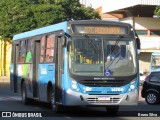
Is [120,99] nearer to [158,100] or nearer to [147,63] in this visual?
[158,100]

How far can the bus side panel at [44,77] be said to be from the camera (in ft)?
61.0

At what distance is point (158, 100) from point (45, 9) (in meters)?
29.5

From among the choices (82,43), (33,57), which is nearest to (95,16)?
(33,57)

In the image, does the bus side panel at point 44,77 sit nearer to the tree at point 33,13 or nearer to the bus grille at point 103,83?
the bus grille at point 103,83

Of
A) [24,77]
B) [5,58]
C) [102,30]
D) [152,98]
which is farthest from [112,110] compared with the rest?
[5,58]

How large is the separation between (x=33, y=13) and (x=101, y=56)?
37.6 meters

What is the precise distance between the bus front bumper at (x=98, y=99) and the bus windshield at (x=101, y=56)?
2.11 feet

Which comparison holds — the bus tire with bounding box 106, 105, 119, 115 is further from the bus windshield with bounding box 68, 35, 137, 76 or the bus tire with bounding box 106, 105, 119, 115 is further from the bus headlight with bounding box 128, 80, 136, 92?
the bus windshield with bounding box 68, 35, 137, 76

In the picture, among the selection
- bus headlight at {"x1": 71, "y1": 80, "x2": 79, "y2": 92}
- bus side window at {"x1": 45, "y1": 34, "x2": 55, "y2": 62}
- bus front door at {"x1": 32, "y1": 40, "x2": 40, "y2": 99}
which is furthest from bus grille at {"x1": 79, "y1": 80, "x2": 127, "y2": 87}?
bus front door at {"x1": 32, "y1": 40, "x2": 40, "y2": 99}

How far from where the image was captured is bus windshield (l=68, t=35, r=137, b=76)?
55.8ft

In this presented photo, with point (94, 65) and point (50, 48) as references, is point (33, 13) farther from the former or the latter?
point (94, 65)

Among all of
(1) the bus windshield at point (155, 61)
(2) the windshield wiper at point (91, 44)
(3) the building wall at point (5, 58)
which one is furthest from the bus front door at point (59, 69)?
(3) the building wall at point (5, 58)

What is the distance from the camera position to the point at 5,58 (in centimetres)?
5894

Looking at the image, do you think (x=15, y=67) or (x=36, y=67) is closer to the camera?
(x=36, y=67)
